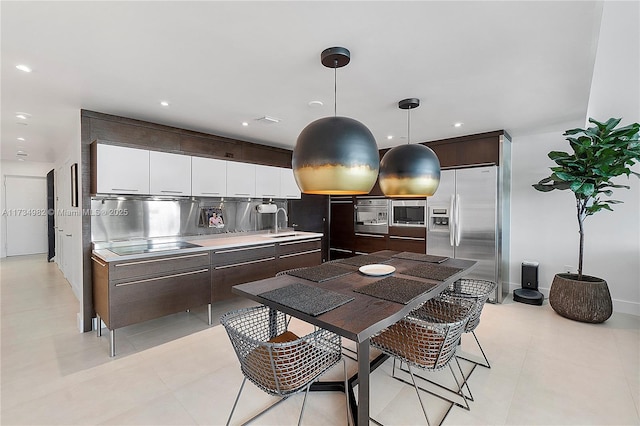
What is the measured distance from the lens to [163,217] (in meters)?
3.85

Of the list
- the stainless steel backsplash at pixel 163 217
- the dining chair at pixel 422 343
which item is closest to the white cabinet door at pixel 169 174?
the stainless steel backsplash at pixel 163 217

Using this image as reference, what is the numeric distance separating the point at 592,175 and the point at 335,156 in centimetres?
347

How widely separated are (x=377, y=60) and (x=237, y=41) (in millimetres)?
961

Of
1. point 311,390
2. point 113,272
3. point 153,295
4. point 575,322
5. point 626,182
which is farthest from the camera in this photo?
point 626,182

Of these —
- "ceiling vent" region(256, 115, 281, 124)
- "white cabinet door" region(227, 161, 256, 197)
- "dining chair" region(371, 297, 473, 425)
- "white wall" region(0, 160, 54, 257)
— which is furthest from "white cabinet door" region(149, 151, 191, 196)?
"white wall" region(0, 160, 54, 257)

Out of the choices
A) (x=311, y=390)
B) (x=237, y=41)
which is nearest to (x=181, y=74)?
(x=237, y=41)

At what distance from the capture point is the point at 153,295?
297cm

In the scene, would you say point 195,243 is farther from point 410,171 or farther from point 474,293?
point 474,293

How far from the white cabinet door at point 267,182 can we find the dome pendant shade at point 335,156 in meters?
2.96

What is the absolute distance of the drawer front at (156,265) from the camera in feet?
9.04

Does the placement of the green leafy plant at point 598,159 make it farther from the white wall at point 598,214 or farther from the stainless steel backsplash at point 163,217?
the stainless steel backsplash at point 163,217

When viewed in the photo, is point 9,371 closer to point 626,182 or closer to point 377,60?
point 377,60

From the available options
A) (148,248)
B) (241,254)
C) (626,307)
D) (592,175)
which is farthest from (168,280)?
(626,307)

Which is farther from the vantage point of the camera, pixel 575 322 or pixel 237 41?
pixel 575 322
